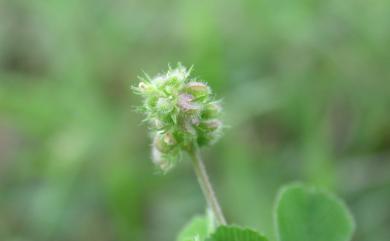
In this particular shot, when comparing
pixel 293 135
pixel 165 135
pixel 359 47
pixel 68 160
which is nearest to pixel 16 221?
pixel 68 160

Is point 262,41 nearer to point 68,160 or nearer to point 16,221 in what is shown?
point 68,160

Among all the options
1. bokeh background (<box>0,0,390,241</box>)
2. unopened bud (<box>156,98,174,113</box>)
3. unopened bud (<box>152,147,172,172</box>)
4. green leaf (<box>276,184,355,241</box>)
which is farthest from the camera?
bokeh background (<box>0,0,390,241</box>)

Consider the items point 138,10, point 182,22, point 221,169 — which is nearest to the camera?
point 221,169

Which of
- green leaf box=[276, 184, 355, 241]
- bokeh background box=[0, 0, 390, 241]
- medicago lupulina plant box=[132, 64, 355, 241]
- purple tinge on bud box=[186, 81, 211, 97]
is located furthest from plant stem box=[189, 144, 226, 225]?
bokeh background box=[0, 0, 390, 241]

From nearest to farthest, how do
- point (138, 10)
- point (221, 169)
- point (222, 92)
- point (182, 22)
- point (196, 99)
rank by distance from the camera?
1. point (196, 99)
2. point (221, 169)
3. point (222, 92)
4. point (182, 22)
5. point (138, 10)

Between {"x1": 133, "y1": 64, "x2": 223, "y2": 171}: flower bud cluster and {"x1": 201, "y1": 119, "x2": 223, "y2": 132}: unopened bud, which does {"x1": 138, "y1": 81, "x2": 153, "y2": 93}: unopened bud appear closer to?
{"x1": 133, "y1": 64, "x2": 223, "y2": 171}: flower bud cluster

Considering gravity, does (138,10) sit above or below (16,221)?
above

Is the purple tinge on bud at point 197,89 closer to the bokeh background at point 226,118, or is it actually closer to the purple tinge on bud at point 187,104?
the purple tinge on bud at point 187,104
